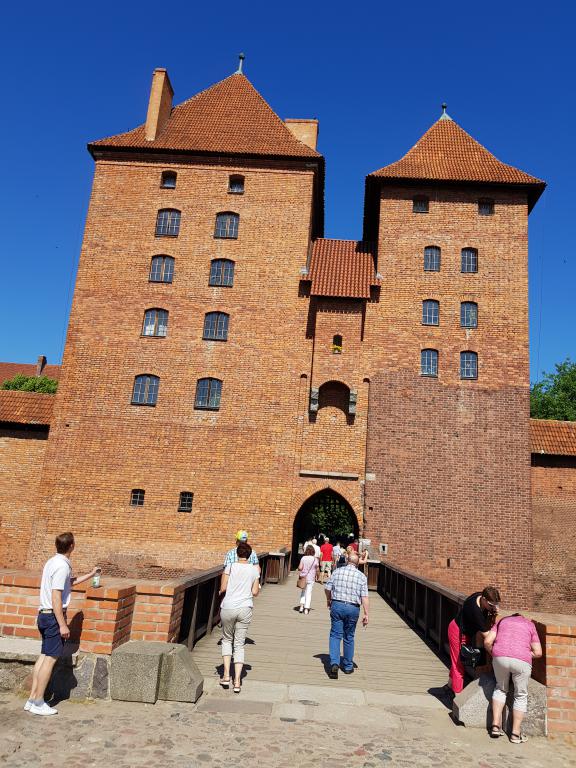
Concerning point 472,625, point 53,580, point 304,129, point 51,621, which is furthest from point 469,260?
point 51,621

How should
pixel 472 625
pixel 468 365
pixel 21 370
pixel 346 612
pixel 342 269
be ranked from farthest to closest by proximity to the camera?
pixel 21 370 → pixel 342 269 → pixel 468 365 → pixel 346 612 → pixel 472 625

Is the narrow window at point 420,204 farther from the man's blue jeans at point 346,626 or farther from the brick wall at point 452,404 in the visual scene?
the man's blue jeans at point 346,626

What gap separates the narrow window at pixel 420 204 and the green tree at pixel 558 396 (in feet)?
76.2

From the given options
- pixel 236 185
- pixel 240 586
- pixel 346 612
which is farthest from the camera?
pixel 236 185

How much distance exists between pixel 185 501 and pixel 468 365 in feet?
34.4

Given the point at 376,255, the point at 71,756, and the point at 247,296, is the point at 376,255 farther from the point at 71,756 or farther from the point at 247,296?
the point at 71,756

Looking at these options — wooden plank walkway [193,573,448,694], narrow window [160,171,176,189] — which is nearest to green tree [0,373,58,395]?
narrow window [160,171,176,189]

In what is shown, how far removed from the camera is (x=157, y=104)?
912 inches

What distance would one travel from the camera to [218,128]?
77.2ft

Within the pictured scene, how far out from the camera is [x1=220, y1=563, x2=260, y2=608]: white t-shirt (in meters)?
6.60

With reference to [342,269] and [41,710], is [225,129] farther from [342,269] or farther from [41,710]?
[41,710]

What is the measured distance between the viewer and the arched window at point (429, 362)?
20.2 m

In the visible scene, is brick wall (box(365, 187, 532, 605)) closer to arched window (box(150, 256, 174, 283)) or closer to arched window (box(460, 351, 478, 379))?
arched window (box(460, 351, 478, 379))

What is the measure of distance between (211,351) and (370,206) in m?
8.98
